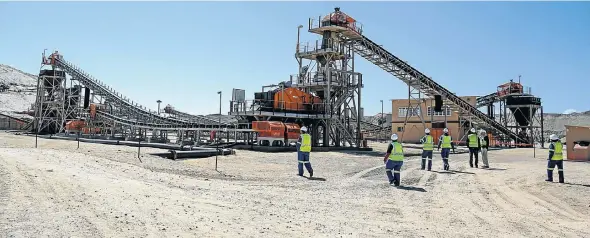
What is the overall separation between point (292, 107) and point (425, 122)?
2376 cm

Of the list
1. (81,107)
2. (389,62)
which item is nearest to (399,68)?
(389,62)

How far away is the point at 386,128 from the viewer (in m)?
53.8

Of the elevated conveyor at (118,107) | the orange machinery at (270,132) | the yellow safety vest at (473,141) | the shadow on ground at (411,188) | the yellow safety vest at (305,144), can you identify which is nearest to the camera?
the shadow on ground at (411,188)

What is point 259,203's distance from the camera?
8438mm

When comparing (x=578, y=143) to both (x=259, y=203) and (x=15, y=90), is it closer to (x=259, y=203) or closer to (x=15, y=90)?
(x=259, y=203)

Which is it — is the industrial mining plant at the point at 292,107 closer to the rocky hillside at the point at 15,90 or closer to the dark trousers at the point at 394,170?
the dark trousers at the point at 394,170

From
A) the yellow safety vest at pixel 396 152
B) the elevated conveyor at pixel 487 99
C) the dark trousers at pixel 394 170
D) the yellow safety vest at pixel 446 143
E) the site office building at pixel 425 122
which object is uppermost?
the elevated conveyor at pixel 487 99

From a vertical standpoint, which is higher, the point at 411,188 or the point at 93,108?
the point at 93,108

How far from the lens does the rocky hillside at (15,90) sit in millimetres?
70625

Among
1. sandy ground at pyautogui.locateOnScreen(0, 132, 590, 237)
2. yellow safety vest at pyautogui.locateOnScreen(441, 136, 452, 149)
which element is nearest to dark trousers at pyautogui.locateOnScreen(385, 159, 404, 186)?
sandy ground at pyautogui.locateOnScreen(0, 132, 590, 237)

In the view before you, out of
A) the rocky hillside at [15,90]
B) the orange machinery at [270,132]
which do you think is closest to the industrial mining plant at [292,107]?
the orange machinery at [270,132]

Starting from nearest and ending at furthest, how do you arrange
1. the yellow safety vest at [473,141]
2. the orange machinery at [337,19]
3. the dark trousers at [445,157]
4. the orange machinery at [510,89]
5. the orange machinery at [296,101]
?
1. the dark trousers at [445,157]
2. the yellow safety vest at [473,141]
3. the orange machinery at [296,101]
4. the orange machinery at [337,19]
5. the orange machinery at [510,89]

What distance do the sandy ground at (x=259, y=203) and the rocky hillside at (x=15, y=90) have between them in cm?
6279

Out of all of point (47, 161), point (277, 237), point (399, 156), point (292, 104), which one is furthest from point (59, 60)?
point (277, 237)
